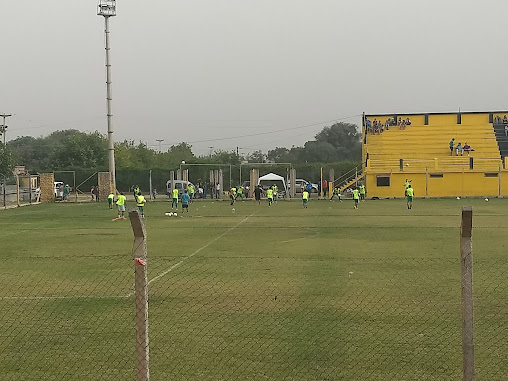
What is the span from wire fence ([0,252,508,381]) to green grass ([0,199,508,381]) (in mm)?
24

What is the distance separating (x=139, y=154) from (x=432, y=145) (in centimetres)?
5102

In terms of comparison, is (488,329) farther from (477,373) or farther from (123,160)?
(123,160)

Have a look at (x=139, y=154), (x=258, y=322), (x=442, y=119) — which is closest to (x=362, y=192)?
(x=442, y=119)

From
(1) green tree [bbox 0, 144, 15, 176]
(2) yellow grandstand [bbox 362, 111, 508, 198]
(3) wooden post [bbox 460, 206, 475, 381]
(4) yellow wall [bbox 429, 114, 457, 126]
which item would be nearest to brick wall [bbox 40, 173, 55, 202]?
(1) green tree [bbox 0, 144, 15, 176]

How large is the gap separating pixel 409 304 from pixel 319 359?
368 centimetres

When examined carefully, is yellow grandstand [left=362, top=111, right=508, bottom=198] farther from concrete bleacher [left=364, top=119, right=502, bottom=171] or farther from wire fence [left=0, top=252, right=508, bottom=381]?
wire fence [left=0, top=252, right=508, bottom=381]

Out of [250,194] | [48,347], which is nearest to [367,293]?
[48,347]

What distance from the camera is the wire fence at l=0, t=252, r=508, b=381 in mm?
8477

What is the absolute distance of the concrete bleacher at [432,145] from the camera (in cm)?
6000

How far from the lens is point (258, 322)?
35.6ft

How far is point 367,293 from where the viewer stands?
512 inches

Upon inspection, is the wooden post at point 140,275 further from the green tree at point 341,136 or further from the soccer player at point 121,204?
the green tree at point 341,136

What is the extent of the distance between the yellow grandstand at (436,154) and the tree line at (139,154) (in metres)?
23.3

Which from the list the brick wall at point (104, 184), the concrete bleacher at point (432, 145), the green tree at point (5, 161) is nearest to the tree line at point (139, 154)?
the green tree at point (5, 161)
